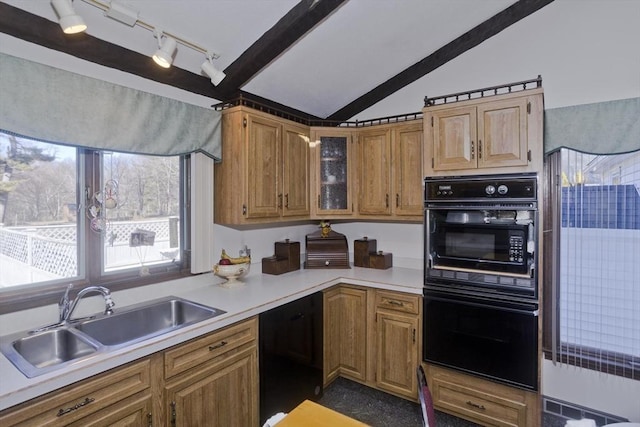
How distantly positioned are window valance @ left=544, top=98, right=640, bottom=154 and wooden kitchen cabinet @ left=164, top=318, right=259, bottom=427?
7.50 ft

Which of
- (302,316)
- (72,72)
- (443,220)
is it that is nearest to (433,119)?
(443,220)

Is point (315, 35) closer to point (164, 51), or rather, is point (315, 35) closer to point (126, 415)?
point (164, 51)

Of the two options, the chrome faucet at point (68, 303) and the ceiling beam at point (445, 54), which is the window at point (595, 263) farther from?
the chrome faucet at point (68, 303)

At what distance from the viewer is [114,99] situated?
1.80m

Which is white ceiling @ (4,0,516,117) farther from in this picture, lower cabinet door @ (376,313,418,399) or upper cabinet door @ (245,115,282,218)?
lower cabinet door @ (376,313,418,399)

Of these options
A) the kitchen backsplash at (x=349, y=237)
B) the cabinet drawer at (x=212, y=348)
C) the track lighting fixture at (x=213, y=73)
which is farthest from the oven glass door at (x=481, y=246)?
the track lighting fixture at (x=213, y=73)

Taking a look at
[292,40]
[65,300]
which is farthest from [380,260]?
[65,300]

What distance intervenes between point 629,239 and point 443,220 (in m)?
1.15

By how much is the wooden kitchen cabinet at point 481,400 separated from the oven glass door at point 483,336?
7 cm

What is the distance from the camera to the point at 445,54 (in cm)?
278

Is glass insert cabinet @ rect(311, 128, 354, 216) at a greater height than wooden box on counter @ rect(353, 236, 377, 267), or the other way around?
glass insert cabinet @ rect(311, 128, 354, 216)

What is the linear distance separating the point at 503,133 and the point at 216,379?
221 centimetres

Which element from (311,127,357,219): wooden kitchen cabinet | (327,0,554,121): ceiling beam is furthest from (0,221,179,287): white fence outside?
(327,0,554,121): ceiling beam

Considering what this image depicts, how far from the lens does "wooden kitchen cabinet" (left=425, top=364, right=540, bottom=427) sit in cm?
206
